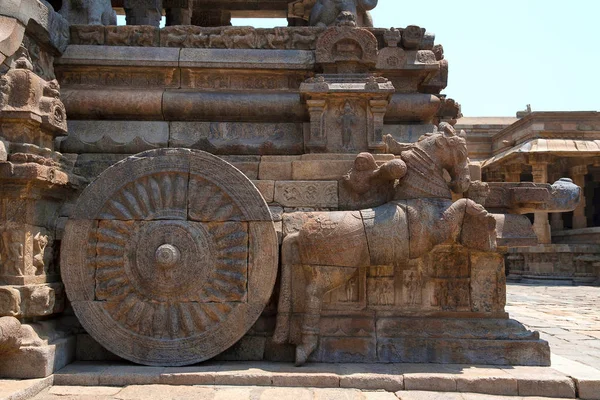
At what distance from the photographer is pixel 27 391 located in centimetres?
397

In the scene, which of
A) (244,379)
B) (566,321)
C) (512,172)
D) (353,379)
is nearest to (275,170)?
(244,379)

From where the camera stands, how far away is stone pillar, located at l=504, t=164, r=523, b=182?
22078 mm

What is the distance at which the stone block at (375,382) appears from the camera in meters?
4.23

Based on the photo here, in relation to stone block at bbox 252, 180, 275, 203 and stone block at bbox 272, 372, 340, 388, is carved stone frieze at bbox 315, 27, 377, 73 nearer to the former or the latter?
stone block at bbox 252, 180, 275, 203

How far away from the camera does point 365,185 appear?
198 inches

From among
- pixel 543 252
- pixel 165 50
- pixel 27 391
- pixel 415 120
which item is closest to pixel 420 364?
pixel 415 120

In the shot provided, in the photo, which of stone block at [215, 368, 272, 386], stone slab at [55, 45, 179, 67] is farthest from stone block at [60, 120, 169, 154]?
stone block at [215, 368, 272, 386]

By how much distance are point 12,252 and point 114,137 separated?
167 centimetres

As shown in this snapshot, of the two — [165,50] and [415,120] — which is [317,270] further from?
[165,50]

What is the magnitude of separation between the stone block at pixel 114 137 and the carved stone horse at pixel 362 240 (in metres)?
1.93

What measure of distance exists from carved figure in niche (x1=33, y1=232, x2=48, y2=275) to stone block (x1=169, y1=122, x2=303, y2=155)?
5.16ft

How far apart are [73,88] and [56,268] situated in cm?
200

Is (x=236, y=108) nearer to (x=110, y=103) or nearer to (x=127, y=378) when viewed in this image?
(x=110, y=103)

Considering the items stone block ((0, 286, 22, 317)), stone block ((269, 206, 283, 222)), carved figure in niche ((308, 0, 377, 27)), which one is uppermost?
carved figure in niche ((308, 0, 377, 27))
